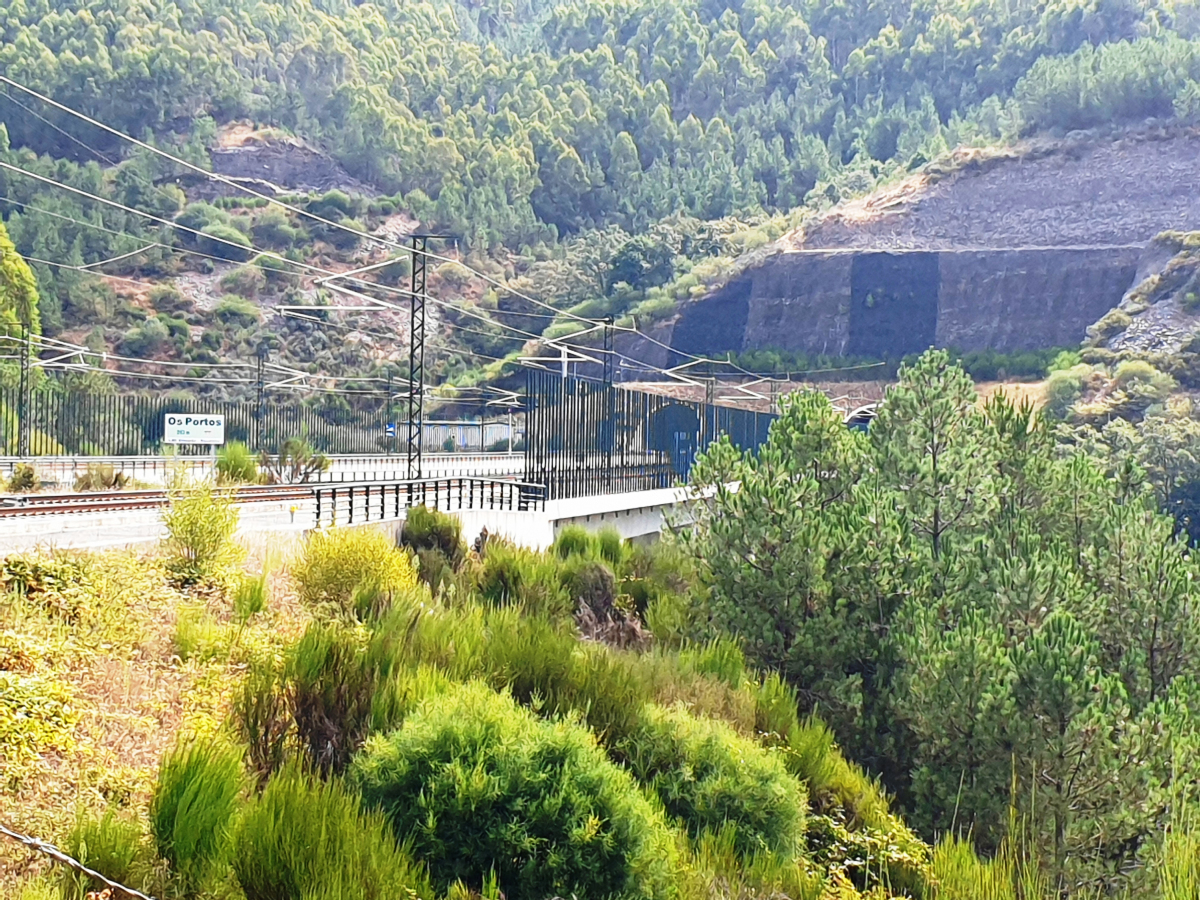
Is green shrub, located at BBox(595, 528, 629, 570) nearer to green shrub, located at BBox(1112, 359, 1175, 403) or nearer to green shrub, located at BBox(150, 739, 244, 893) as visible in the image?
green shrub, located at BBox(150, 739, 244, 893)

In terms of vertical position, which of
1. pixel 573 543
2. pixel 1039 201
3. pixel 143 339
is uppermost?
pixel 1039 201

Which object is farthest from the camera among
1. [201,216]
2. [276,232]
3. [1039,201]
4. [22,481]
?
[276,232]

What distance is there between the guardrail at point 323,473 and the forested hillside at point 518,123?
1563 inches

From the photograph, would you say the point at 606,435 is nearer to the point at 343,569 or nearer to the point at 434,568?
the point at 434,568

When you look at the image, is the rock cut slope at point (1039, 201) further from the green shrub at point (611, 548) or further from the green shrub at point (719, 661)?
the green shrub at point (719, 661)

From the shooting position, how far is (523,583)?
18.7 metres

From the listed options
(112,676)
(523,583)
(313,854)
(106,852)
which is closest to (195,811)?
(106,852)

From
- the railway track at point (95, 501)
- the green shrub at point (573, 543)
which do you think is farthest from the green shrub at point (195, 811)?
the green shrub at point (573, 543)

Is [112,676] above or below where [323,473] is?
above

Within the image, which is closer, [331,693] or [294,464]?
[331,693]

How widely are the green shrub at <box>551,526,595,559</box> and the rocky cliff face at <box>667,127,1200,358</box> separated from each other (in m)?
82.8

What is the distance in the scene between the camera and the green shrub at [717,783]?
32.5ft

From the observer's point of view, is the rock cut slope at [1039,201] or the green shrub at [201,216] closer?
the rock cut slope at [1039,201]

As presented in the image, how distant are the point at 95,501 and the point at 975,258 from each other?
91.4m
